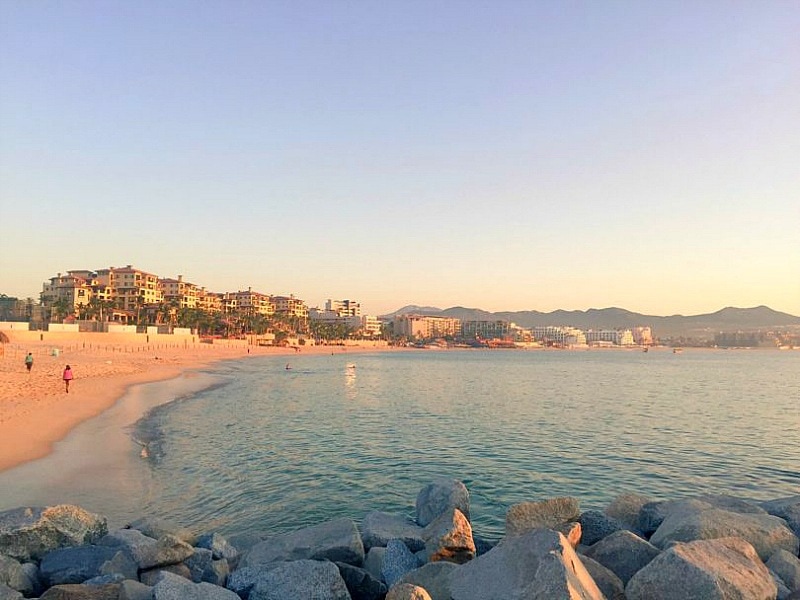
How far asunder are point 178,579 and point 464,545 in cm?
378

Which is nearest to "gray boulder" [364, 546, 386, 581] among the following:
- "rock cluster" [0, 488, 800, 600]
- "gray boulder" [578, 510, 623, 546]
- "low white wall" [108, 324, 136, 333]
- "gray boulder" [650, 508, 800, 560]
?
"rock cluster" [0, 488, 800, 600]

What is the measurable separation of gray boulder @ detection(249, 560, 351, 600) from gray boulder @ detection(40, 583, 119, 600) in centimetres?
157

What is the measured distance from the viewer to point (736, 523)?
7.71 metres

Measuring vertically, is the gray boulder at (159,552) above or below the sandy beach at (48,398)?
above

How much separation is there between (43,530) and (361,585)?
18.0 feet

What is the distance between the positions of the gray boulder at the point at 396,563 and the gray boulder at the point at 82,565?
11.5ft

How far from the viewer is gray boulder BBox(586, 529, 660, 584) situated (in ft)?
23.0

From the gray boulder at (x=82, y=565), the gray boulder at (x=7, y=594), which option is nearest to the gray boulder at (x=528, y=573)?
the gray boulder at (x=82, y=565)

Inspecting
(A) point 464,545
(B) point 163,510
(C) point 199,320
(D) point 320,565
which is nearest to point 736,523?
(A) point 464,545

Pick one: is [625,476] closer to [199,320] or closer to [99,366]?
[99,366]

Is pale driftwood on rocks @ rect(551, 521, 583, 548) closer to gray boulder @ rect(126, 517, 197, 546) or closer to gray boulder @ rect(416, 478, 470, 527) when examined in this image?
gray boulder @ rect(416, 478, 470, 527)

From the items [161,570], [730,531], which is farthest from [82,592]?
[730,531]

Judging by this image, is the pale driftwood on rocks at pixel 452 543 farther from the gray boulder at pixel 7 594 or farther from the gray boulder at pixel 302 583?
the gray boulder at pixel 7 594

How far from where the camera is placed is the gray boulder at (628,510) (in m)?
10.2
